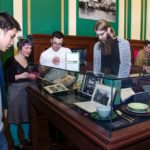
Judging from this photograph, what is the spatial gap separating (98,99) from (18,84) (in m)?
1.39

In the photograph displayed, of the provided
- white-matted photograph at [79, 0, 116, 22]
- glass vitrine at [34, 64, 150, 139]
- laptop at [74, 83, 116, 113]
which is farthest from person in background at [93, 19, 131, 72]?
white-matted photograph at [79, 0, 116, 22]

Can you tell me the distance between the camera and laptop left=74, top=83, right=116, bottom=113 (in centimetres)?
143

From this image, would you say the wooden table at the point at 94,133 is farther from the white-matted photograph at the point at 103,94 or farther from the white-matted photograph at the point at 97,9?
the white-matted photograph at the point at 97,9

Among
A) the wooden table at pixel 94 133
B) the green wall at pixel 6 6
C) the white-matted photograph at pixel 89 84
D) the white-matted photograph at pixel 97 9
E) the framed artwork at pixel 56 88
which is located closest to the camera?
the wooden table at pixel 94 133

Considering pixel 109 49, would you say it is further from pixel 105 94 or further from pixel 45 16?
pixel 45 16

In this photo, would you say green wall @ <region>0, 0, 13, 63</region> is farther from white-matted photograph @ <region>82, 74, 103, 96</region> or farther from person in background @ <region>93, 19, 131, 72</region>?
white-matted photograph @ <region>82, 74, 103, 96</region>

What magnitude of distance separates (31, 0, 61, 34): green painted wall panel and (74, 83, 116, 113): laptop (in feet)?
9.57

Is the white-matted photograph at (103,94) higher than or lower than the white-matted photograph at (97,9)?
lower

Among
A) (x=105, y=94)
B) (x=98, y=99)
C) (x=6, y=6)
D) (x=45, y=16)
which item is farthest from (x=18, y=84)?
(x=45, y=16)

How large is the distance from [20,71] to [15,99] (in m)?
0.36

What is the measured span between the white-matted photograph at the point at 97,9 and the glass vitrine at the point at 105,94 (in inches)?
117

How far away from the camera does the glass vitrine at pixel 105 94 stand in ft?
4.38

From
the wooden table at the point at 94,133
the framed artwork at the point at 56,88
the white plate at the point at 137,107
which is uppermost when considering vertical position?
the framed artwork at the point at 56,88

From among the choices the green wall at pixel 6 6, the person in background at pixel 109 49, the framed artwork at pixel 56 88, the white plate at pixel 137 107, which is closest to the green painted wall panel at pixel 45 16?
Result: the green wall at pixel 6 6
